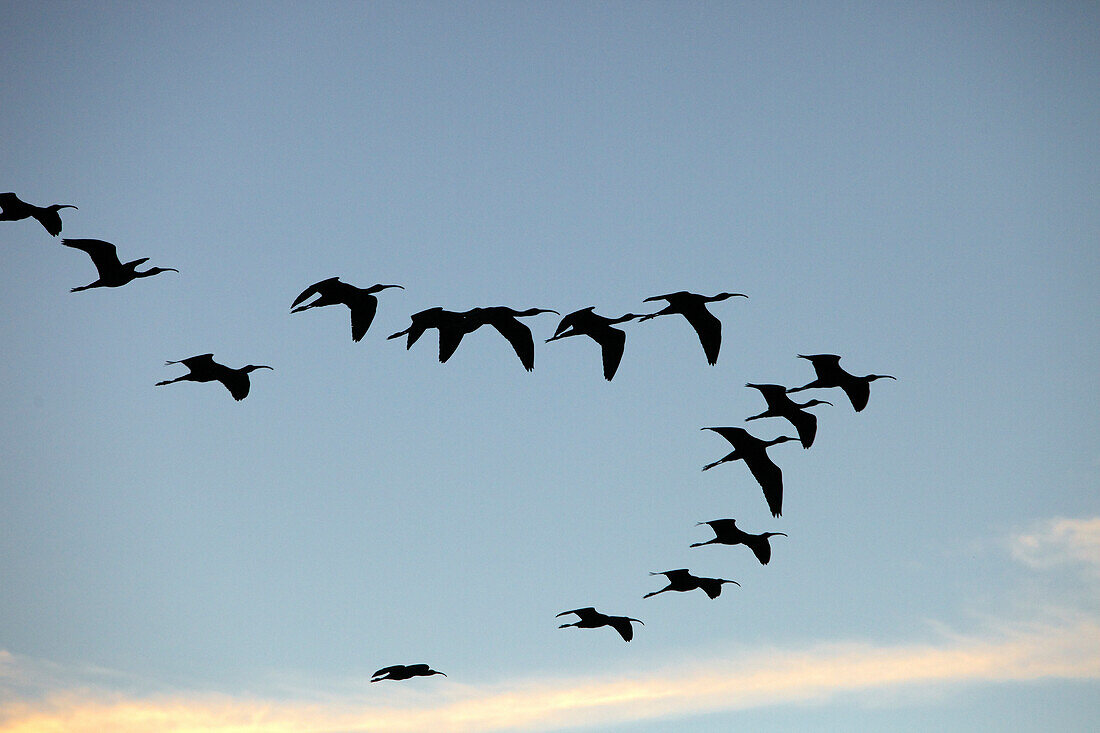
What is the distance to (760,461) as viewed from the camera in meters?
25.5

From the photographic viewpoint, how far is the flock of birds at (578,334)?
25.1 m

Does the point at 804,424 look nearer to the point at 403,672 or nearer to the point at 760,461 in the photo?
the point at 760,461

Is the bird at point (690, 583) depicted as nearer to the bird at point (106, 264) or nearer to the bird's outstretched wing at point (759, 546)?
the bird's outstretched wing at point (759, 546)

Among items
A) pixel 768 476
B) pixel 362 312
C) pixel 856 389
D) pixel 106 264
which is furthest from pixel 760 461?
pixel 106 264

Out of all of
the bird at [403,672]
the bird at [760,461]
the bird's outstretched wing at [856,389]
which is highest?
the bird's outstretched wing at [856,389]

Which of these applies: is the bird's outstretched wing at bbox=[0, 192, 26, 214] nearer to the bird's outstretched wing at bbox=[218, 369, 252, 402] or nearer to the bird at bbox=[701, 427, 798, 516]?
the bird's outstretched wing at bbox=[218, 369, 252, 402]

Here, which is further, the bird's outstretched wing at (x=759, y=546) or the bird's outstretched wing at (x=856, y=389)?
the bird's outstretched wing at (x=759, y=546)

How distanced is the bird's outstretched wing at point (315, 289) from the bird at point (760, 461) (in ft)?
28.4

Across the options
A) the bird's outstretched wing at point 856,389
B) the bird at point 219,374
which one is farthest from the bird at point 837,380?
the bird at point 219,374

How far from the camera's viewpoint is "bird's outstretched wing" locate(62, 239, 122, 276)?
961 inches

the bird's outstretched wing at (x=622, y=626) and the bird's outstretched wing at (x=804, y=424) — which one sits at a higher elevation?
the bird's outstretched wing at (x=804, y=424)

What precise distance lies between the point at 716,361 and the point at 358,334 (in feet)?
25.3

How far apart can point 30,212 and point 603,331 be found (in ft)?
39.5

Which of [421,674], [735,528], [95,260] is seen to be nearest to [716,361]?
[735,528]
